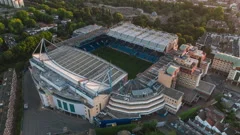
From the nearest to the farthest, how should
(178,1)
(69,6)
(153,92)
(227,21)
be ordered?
(153,92)
(227,21)
(69,6)
(178,1)

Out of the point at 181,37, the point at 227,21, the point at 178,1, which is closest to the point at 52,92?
the point at 181,37

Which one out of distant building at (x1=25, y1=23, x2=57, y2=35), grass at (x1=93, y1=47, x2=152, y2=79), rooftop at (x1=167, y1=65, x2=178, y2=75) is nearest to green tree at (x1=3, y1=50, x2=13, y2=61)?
distant building at (x1=25, y1=23, x2=57, y2=35)

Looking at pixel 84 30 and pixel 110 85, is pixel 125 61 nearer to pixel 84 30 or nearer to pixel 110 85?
pixel 110 85

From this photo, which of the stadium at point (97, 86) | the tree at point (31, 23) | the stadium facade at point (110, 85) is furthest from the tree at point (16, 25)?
the stadium facade at point (110, 85)

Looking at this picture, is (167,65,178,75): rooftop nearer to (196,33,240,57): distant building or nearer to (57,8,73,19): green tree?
(196,33,240,57): distant building

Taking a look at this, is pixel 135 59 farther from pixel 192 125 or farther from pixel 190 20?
pixel 190 20

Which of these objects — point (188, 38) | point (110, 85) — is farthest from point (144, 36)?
point (110, 85)
